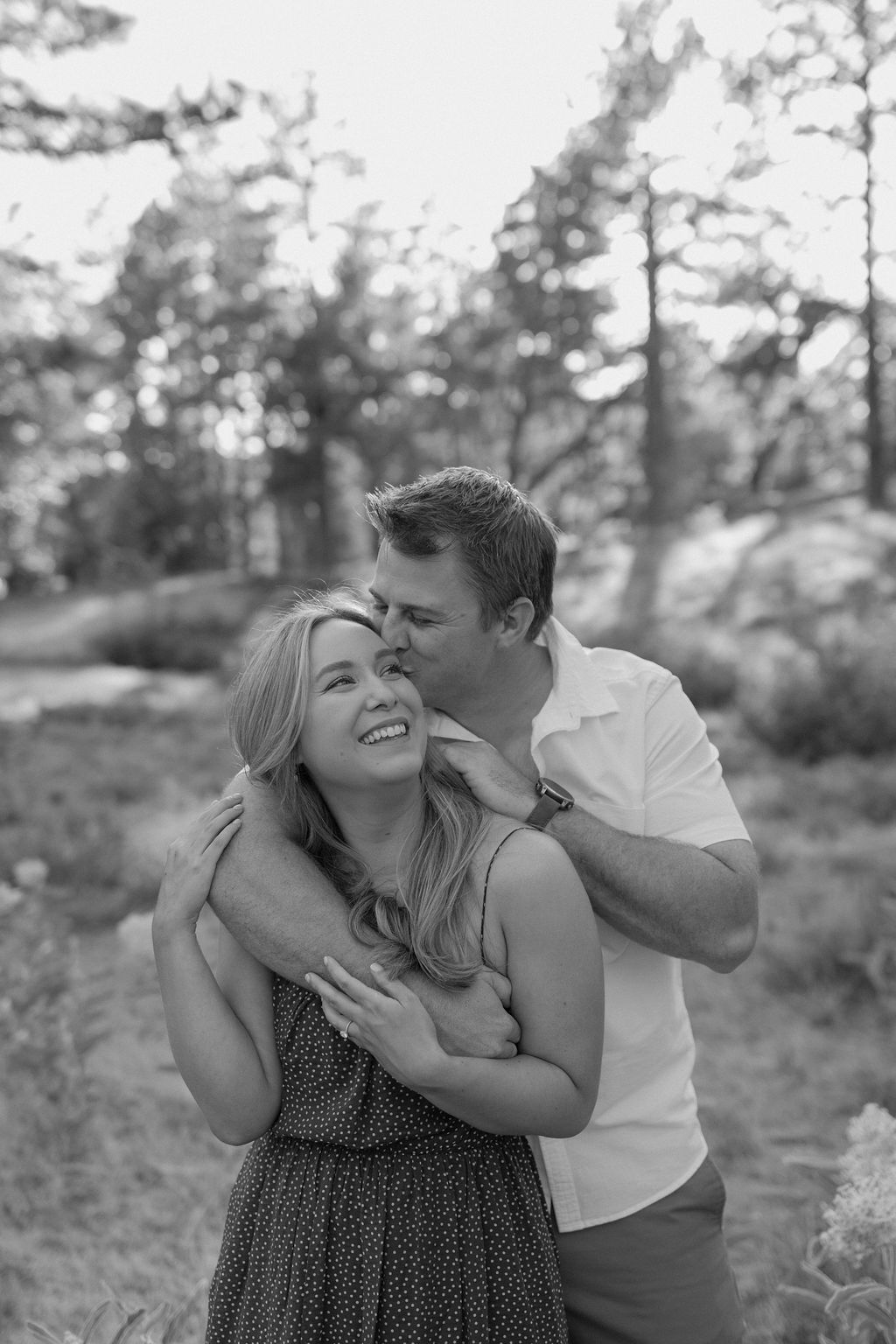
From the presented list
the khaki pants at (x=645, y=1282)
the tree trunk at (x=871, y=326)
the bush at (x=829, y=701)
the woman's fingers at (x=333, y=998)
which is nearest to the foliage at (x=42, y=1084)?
the khaki pants at (x=645, y=1282)

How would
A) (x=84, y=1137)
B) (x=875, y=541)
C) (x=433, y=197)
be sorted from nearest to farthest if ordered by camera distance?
(x=84, y=1137) → (x=875, y=541) → (x=433, y=197)

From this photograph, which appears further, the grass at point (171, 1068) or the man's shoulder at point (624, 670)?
the grass at point (171, 1068)

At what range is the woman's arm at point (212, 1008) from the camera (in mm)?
1955

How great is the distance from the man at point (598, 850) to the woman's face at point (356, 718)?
159 millimetres

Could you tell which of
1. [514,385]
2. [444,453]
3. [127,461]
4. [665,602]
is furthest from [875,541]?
[127,461]

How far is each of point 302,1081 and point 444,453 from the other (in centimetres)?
2421

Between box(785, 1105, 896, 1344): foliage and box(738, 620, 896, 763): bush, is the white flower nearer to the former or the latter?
box(785, 1105, 896, 1344): foliage

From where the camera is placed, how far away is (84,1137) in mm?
4188

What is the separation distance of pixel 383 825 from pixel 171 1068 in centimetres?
320

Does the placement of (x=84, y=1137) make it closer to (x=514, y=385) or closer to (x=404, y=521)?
(x=404, y=521)

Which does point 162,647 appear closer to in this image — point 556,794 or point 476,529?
point 476,529

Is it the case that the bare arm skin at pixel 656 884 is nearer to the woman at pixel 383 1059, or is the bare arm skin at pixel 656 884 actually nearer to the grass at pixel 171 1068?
the woman at pixel 383 1059

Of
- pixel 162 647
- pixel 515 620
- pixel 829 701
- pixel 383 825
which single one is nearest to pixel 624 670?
pixel 515 620

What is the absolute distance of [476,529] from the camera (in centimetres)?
237
